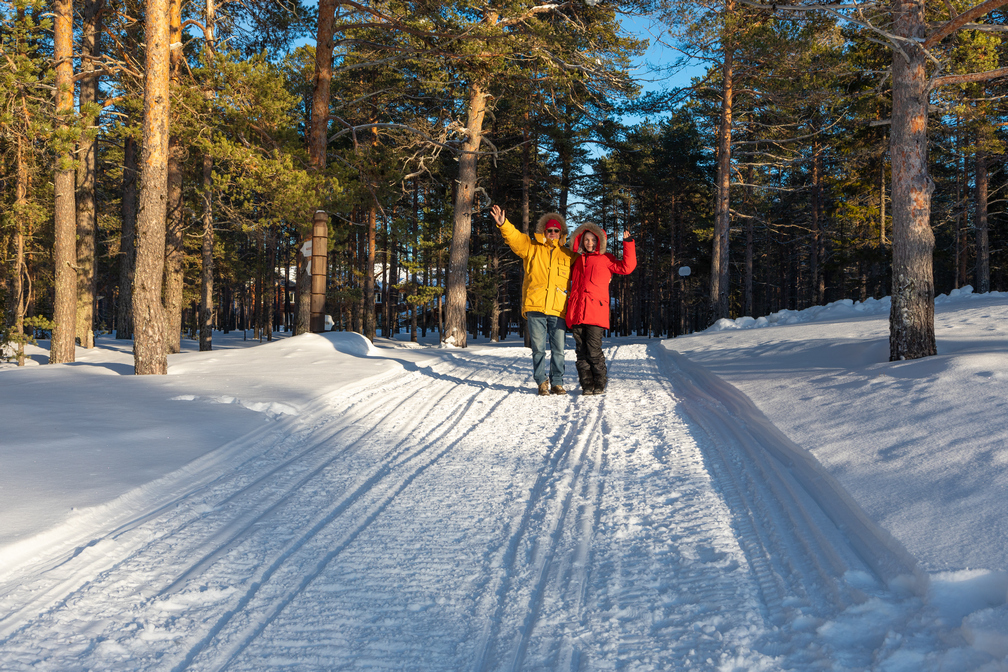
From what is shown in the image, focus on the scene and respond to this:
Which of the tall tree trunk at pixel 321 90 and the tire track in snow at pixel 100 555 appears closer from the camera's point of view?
the tire track in snow at pixel 100 555

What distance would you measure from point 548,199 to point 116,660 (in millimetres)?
25892

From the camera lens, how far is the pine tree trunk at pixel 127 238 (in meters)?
19.2

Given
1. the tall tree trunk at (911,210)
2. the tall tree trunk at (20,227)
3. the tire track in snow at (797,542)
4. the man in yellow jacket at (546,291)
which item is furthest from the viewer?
the tall tree trunk at (20,227)

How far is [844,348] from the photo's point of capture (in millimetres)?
8203

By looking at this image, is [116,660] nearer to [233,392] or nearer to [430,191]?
[233,392]

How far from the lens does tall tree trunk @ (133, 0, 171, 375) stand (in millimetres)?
8227

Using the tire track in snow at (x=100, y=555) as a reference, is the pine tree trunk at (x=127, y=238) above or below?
above

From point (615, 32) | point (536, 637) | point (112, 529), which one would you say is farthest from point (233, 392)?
point (615, 32)

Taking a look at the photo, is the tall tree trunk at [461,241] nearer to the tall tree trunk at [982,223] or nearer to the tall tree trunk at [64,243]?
the tall tree trunk at [64,243]

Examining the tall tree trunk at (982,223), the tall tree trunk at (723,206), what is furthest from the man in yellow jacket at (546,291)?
the tall tree trunk at (982,223)

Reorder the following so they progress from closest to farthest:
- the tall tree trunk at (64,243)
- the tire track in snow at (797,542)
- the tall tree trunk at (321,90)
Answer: the tire track in snow at (797,542)
the tall tree trunk at (64,243)
the tall tree trunk at (321,90)

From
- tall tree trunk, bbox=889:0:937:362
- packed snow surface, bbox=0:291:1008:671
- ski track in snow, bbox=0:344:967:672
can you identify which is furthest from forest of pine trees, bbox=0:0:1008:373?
ski track in snow, bbox=0:344:967:672

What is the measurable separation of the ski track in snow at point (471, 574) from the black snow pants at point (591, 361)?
108 inches

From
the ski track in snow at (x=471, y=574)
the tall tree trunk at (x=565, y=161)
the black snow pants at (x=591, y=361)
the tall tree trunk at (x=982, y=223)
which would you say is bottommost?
the ski track in snow at (x=471, y=574)
